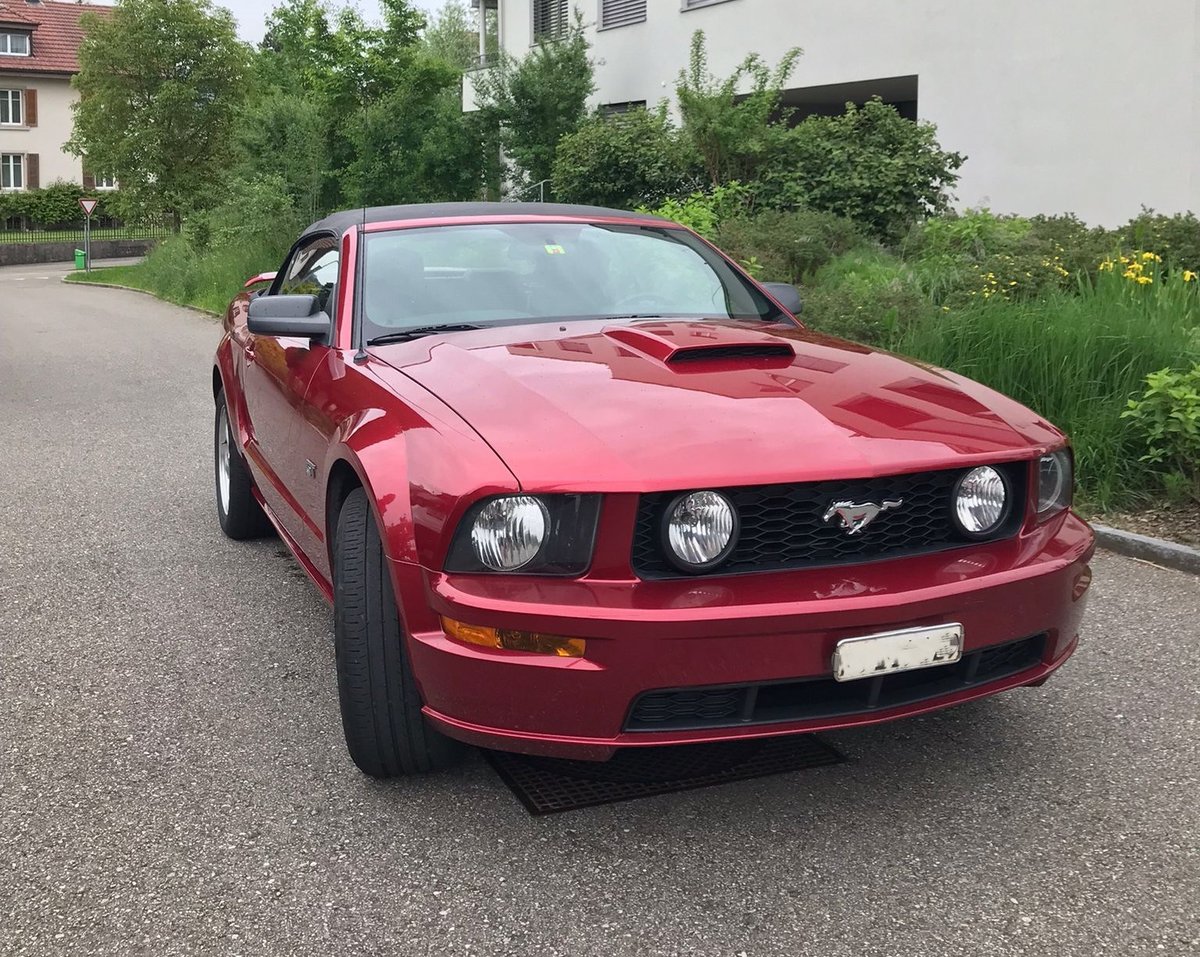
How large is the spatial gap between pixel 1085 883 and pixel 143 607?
345 centimetres

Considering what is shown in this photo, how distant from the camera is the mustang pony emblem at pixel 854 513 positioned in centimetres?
276

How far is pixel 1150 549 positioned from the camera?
530 cm

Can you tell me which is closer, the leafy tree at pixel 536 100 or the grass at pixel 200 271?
the grass at pixel 200 271

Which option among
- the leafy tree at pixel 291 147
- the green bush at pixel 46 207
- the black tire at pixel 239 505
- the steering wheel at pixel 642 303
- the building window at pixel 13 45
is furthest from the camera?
the building window at pixel 13 45

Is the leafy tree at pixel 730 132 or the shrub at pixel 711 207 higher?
the leafy tree at pixel 730 132

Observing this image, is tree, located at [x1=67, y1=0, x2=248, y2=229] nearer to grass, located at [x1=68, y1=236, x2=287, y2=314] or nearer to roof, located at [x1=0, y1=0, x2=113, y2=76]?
grass, located at [x1=68, y1=236, x2=287, y2=314]

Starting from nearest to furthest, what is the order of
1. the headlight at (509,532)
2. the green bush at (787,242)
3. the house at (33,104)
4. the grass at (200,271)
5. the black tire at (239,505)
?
the headlight at (509,532) → the black tire at (239,505) → the green bush at (787,242) → the grass at (200,271) → the house at (33,104)

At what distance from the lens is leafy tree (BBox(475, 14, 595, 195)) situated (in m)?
21.8

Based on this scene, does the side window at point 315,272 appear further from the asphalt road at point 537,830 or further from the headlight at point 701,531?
the headlight at point 701,531

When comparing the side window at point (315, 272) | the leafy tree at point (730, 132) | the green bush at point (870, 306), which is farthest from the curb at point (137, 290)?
the side window at point (315, 272)

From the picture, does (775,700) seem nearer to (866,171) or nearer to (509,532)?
(509,532)

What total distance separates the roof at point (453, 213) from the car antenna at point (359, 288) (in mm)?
111

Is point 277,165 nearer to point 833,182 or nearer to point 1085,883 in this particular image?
point 833,182

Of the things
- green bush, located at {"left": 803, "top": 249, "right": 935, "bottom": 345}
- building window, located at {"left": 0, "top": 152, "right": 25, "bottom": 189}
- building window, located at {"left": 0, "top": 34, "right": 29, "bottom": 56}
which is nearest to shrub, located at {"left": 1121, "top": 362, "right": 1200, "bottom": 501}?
green bush, located at {"left": 803, "top": 249, "right": 935, "bottom": 345}
